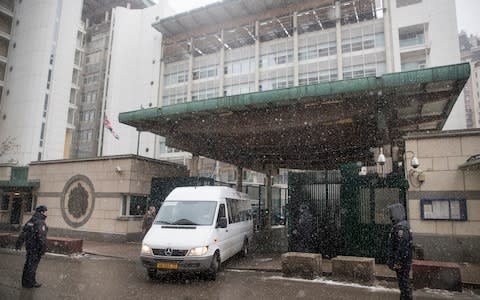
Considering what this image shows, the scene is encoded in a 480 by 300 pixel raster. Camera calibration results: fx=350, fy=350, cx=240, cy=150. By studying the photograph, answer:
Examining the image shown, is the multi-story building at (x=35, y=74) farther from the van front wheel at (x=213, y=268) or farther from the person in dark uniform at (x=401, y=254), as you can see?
the person in dark uniform at (x=401, y=254)

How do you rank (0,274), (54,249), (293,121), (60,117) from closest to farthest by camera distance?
(0,274) → (54,249) → (293,121) → (60,117)

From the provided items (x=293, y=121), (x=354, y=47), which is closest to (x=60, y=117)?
(x=354, y=47)

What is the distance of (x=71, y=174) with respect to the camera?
1978 cm

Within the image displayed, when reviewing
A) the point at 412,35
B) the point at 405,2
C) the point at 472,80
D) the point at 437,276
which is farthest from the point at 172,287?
the point at 472,80

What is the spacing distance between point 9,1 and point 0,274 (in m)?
50.1

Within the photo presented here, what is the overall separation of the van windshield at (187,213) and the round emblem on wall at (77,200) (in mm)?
9959

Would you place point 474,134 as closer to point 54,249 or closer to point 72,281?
point 72,281

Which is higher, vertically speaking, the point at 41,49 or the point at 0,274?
the point at 41,49

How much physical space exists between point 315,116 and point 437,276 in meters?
8.89

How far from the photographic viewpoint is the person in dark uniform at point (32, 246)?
8203 mm

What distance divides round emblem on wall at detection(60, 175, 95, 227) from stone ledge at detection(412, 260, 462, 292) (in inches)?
615

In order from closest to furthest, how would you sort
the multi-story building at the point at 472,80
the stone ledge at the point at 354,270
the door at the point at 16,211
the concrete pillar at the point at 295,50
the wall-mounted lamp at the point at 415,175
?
the stone ledge at the point at 354,270
the wall-mounted lamp at the point at 415,175
the door at the point at 16,211
the concrete pillar at the point at 295,50
the multi-story building at the point at 472,80

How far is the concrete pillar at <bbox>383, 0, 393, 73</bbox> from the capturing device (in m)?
39.3

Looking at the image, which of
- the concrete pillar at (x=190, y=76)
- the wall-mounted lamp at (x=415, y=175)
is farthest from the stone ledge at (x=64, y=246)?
the concrete pillar at (x=190, y=76)
